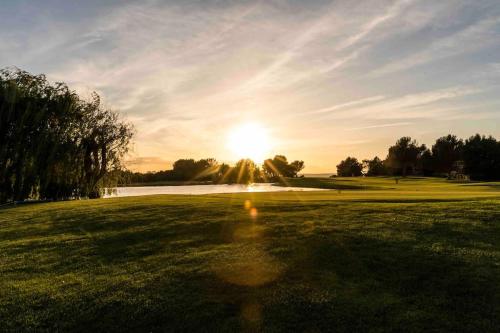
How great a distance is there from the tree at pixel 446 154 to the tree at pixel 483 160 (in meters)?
36.9

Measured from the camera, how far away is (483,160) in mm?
97375

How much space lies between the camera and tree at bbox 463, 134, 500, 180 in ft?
316

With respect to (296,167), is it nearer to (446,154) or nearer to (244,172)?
(244,172)

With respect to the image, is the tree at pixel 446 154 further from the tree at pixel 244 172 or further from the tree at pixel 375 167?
the tree at pixel 244 172

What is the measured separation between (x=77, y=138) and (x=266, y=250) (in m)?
33.4

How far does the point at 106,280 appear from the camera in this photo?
40.7 feet

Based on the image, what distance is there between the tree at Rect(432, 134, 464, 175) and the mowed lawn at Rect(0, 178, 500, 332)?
130 meters

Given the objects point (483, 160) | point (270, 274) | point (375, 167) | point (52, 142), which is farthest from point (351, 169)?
point (270, 274)

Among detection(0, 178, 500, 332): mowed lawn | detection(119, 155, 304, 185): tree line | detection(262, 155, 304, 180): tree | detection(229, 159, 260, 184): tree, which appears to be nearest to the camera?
detection(0, 178, 500, 332): mowed lawn

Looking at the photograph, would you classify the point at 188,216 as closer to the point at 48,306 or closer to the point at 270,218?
the point at 270,218

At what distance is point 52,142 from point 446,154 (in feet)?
425

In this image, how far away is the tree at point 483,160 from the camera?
96.2 m

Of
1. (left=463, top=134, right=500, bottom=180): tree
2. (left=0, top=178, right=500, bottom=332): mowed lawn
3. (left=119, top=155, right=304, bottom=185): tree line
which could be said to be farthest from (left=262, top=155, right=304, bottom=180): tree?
(left=0, top=178, right=500, bottom=332): mowed lawn

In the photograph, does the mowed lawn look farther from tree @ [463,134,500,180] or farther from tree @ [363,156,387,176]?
tree @ [363,156,387,176]
